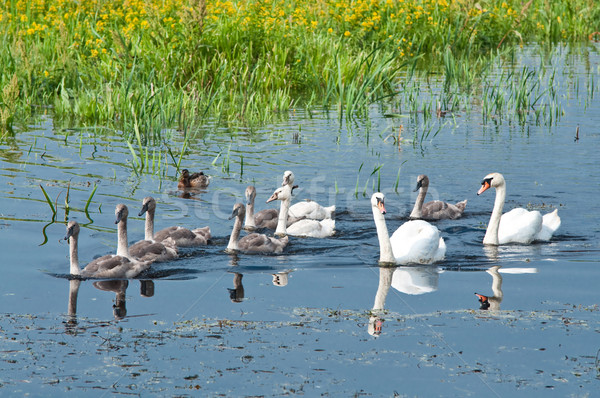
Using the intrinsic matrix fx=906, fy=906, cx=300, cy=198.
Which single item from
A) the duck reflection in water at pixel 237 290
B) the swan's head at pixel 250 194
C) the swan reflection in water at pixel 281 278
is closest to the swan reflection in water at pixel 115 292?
the duck reflection in water at pixel 237 290

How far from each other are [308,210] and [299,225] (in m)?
0.68

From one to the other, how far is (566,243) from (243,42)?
10.8 meters

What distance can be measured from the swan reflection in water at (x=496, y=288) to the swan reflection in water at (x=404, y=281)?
0.56 meters

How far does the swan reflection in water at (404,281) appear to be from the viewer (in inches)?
324

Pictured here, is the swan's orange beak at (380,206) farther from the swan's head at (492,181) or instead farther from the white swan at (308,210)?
the white swan at (308,210)

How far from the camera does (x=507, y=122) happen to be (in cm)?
1780

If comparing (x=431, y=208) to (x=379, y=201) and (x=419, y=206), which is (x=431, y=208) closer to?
(x=419, y=206)

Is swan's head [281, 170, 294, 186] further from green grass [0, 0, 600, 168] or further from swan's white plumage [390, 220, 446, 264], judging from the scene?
swan's white plumage [390, 220, 446, 264]

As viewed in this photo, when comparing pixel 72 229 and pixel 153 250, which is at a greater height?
pixel 72 229

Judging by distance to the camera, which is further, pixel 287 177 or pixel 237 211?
pixel 287 177

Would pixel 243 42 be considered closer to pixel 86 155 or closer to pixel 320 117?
pixel 320 117

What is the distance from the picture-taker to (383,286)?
901 cm

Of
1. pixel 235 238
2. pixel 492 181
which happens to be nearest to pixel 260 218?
pixel 235 238

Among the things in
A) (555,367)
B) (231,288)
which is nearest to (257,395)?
(555,367)
